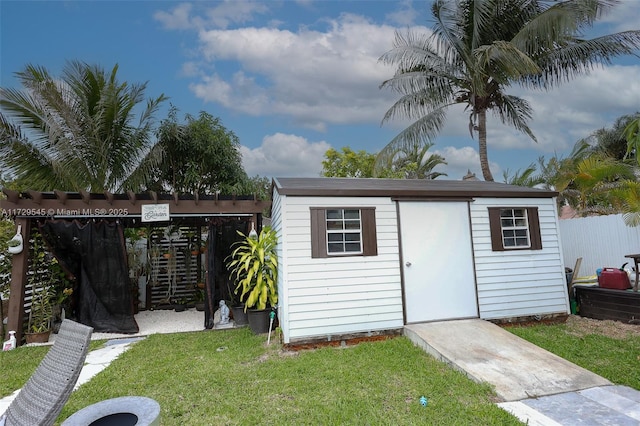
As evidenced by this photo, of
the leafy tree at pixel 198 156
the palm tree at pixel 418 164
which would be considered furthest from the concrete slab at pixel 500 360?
the palm tree at pixel 418 164

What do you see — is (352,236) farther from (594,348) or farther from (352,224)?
(594,348)

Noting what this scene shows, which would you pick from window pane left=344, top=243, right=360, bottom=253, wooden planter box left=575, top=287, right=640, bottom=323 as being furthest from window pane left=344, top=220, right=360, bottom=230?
wooden planter box left=575, top=287, right=640, bottom=323

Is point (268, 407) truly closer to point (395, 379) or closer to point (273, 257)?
point (395, 379)

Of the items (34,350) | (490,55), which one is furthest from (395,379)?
(490,55)

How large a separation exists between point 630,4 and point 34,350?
14.8 metres

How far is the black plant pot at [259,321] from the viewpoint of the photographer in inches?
231

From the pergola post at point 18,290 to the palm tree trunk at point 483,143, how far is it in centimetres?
1160

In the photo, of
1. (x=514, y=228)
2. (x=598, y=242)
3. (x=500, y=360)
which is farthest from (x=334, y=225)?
(x=598, y=242)

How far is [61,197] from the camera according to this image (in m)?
5.92

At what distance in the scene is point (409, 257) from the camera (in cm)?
547

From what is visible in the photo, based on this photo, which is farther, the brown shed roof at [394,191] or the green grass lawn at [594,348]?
the brown shed roof at [394,191]

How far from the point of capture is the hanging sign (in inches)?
250

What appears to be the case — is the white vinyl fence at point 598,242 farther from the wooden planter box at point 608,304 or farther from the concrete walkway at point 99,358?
the concrete walkway at point 99,358

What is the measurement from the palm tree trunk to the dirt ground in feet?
17.8
